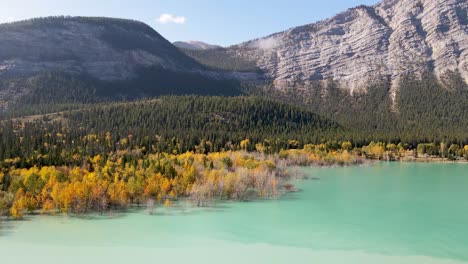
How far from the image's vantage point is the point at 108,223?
191 feet

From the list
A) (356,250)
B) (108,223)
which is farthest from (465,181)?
(108,223)

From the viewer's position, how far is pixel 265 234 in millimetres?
54875

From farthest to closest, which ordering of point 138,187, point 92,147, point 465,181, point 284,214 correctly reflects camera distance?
point 92,147 → point 465,181 → point 138,187 → point 284,214

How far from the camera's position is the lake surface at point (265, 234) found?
150 ft

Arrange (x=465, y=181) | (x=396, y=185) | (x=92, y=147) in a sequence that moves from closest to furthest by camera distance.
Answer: (x=396, y=185), (x=465, y=181), (x=92, y=147)

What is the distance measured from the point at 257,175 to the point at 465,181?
46459mm

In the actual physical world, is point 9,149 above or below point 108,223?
above

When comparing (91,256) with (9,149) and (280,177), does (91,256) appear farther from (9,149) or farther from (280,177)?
(9,149)

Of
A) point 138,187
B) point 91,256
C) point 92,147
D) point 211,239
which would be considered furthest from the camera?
point 92,147

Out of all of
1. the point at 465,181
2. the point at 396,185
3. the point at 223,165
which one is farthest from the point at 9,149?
the point at 465,181

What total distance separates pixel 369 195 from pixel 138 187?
38.3m

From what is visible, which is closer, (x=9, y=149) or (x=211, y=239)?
(x=211, y=239)

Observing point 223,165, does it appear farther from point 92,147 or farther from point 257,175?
point 92,147

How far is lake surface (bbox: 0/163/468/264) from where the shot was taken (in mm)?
45594
